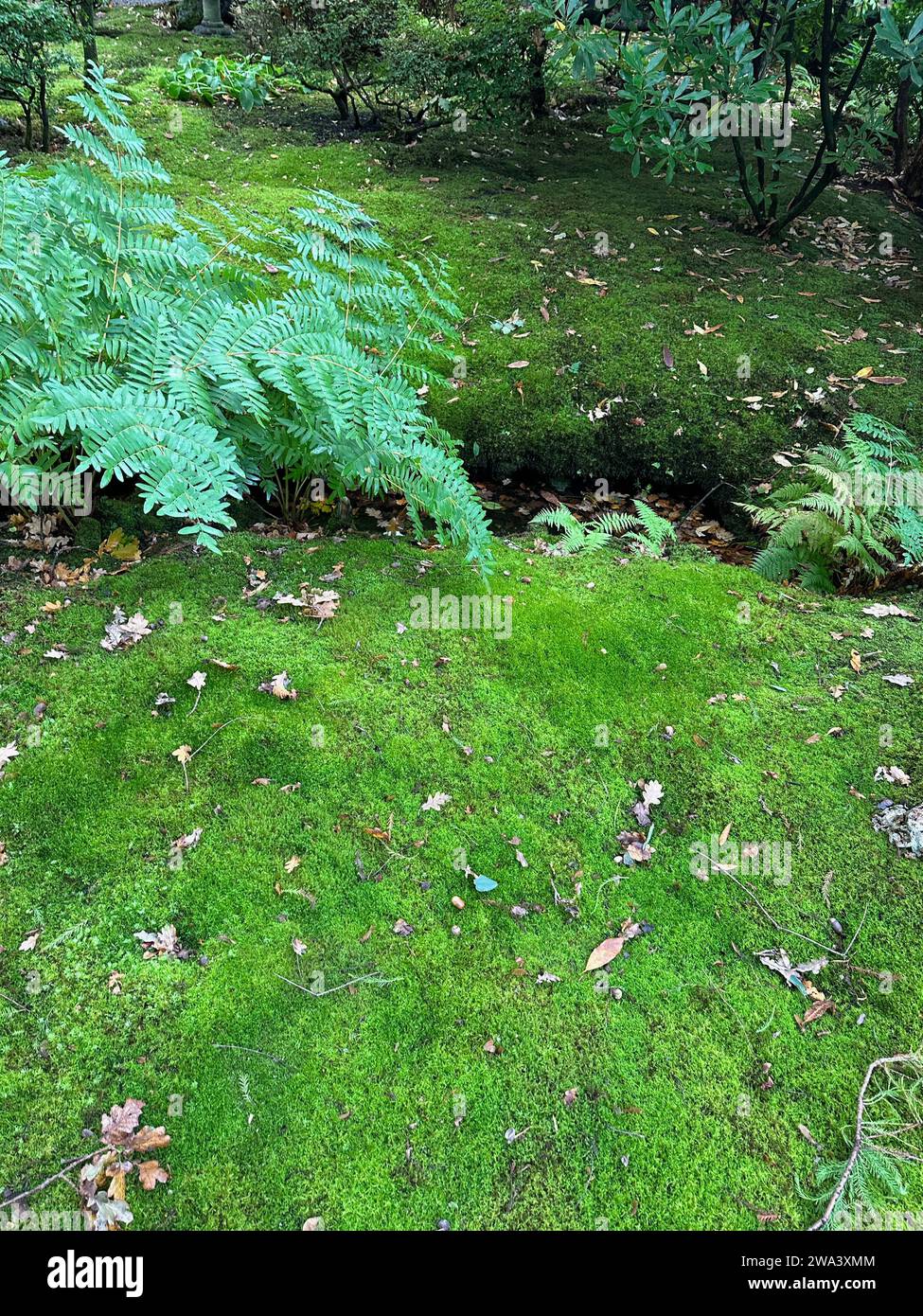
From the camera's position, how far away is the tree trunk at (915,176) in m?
8.98

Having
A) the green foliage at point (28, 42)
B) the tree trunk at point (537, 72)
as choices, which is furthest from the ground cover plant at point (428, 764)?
the green foliage at point (28, 42)

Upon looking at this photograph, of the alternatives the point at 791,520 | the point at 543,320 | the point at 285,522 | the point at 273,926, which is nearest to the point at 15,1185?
the point at 273,926

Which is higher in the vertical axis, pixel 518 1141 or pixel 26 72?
pixel 26 72

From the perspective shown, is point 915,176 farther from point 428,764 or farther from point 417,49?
point 428,764

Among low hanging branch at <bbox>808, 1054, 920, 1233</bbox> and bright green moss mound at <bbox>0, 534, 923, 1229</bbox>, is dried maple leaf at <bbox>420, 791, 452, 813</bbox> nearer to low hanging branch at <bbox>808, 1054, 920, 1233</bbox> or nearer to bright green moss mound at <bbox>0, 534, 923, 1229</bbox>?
bright green moss mound at <bbox>0, 534, 923, 1229</bbox>

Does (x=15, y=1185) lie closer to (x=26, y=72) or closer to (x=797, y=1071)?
(x=797, y=1071)

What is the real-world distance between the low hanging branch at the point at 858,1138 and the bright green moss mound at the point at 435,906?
4cm

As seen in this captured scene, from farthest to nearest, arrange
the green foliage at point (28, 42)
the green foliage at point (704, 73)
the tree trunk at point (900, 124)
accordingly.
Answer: the tree trunk at point (900, 124)
the green foliage at point (28, 42)
the green foliage at point (704, 73)

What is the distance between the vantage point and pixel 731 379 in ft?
20.4

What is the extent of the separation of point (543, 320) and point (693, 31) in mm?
2203

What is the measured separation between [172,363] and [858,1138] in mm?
4247

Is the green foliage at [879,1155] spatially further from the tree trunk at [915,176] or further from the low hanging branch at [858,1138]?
the tree trunk at [915,176]

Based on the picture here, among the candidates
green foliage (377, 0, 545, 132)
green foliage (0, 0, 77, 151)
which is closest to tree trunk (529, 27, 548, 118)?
green foliage (377, 0, 545, 132)

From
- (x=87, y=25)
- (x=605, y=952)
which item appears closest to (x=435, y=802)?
(x=605, y=952)
